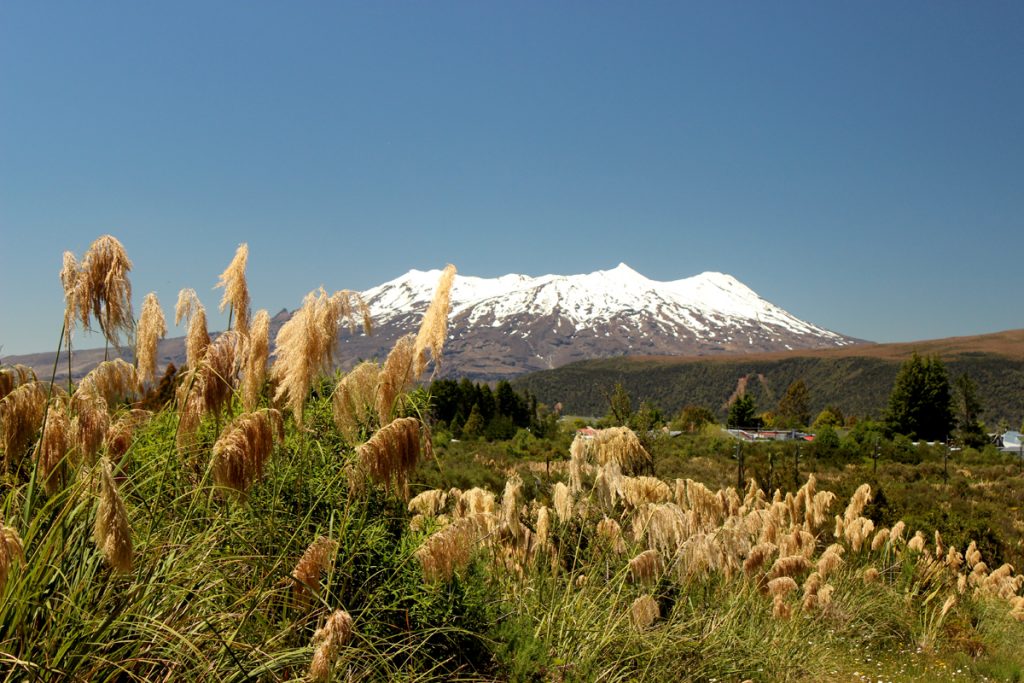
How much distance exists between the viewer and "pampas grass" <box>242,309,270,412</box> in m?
3.50

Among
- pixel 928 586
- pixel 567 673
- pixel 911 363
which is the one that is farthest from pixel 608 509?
pixel 911 363

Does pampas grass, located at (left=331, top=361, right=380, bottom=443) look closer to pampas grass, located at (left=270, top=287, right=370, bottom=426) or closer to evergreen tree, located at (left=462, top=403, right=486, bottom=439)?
pampas grass, located at (left=270, top=287, right=370, bottom=426)

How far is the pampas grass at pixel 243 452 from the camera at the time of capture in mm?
2641

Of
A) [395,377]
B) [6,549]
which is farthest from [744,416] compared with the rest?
[6,549]

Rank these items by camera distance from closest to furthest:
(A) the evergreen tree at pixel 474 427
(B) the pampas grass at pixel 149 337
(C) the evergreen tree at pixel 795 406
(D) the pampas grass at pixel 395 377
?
1. (D) the pampas grass at pixel 395 377
2. (B) the pampas grass at pixel 149 337
3. (A) the evergreen tree at pixel 474 427
4. (C) the evergreen tree at pixel 795 406

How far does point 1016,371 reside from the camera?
5605 inches

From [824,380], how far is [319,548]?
17932cm

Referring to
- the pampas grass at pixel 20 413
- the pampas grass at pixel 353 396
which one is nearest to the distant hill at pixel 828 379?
the pampas grass at pixel 353 396

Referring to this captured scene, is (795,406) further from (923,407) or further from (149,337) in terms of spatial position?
(149,337)

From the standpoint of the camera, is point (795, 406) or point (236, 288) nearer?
point (236, 288)

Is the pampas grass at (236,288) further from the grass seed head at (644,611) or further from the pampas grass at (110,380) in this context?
the grass seed head at (644,611)

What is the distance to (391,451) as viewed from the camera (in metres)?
2.97

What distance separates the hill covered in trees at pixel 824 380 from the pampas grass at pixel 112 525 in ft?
443

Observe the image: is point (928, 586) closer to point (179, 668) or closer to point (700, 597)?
point (700, 597)
